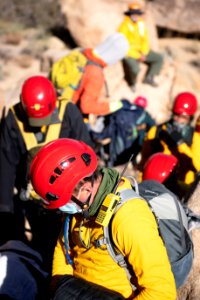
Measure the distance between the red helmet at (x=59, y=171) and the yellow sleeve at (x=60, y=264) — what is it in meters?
0.58

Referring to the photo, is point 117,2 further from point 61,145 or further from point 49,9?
point 61,145

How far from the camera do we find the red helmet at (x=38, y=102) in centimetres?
483

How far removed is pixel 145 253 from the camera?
267cm

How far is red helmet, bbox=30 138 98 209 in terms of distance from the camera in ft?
10.1

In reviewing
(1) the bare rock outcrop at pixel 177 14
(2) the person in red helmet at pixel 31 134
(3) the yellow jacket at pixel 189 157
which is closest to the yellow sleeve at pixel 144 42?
(3) the yellow jacket at pixel 189 157

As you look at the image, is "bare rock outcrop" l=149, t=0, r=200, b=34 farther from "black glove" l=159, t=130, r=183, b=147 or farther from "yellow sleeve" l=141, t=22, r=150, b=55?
"black glove" l=159, t=130, r=183, b=147

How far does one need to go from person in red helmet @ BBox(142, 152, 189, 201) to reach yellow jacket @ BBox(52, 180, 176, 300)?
1.80 meters

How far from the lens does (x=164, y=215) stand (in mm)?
3084

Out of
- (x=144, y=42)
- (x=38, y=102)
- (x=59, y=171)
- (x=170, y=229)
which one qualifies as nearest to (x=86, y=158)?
(x=59, y=171)

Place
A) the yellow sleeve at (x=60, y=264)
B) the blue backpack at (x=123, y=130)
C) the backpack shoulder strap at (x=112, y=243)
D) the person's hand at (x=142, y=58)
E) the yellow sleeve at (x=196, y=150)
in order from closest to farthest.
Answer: the backpack shoulder strap at (x=112, y=243)
the yellow sleeve at (x=60, y=264)
the yellow sleeve at (x=196, y=150)
the blue backpack at (x=123, y=130)
the person's hand at (x=142, y=58)

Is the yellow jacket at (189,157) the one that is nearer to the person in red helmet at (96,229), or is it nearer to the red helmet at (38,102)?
the red helmet at (38,102)

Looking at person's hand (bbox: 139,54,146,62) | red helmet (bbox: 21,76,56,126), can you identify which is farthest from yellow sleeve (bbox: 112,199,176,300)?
person's hand (bbox: 139,54,146,62)

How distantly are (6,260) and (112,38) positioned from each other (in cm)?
486

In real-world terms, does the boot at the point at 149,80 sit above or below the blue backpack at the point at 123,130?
below
